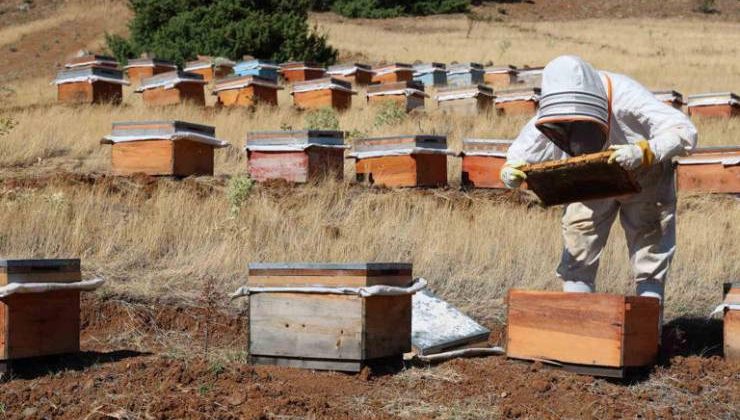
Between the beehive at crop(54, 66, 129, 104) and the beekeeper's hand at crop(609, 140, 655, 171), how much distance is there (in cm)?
1460

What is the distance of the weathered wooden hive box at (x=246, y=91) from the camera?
62.5 feet

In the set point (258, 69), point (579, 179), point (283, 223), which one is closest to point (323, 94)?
point (258, 69)

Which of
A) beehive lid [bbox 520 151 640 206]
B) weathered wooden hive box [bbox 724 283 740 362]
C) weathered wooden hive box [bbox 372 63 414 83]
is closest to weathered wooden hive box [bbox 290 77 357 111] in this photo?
weathered wooden hive box [bbox 372 63 414 83]

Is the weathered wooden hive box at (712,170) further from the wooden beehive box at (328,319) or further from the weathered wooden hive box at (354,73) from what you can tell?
the weathered wooden hive box at (354,73)

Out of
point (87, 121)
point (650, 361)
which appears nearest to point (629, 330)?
point (650, 361)

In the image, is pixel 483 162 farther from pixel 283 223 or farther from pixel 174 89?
pixel 174 89

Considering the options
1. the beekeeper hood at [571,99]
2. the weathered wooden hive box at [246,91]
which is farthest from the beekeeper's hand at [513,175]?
the weathered wooden hive box at [246,91]

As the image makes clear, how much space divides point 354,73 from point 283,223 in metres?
15.3

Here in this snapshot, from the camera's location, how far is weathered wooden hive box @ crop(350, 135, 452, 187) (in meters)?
12.4

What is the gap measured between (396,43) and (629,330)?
36.0 metres

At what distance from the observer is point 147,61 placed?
77.3 ft

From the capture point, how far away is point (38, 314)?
599 centimetres

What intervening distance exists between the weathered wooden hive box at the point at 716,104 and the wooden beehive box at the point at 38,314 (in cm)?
1609

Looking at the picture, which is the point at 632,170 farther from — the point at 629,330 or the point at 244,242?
the point at 244,242
